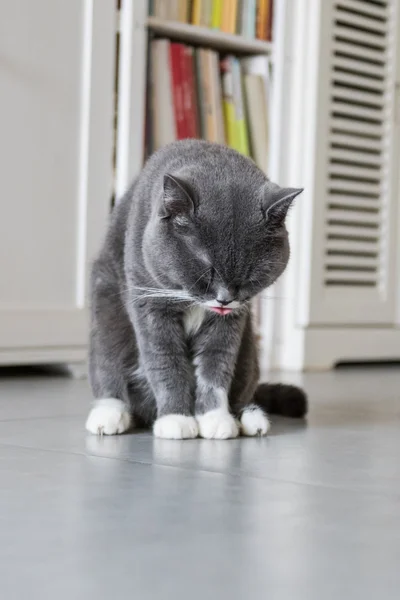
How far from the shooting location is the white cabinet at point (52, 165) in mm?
2322

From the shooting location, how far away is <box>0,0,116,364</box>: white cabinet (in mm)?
2322

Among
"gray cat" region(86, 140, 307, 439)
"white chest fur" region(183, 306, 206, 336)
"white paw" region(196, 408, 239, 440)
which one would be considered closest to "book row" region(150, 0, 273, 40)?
"gray cat" region(86, 140, 307, 439)

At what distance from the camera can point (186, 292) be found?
4.65 feet

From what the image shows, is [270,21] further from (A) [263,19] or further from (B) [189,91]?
(B) [189,91]

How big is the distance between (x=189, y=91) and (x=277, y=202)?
4.60 feet

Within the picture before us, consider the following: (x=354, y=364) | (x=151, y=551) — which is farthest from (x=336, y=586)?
(x=354, y=364)

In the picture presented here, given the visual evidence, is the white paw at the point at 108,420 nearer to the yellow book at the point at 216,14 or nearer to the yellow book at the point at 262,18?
the yellow book at the point at 216,14

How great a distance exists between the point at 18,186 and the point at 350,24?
1.32m

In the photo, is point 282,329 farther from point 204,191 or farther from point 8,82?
point 204,191

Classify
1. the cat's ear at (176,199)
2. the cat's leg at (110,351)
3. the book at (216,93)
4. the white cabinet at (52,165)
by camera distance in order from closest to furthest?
the cat's ear at (176,199) < the cat's leg at (110,351) < the white cabinet at (52,165) < the book at (216,93)

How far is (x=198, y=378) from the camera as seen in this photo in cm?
154

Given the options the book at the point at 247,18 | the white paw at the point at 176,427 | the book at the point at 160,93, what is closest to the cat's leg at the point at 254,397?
the white paw at the point at 176,427

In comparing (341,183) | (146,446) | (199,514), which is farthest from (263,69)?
(199,514)

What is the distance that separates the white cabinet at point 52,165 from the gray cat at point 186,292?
71cm
